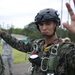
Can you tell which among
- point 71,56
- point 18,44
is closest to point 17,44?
point 18,44

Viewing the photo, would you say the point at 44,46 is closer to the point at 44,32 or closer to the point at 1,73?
the point at 44,32

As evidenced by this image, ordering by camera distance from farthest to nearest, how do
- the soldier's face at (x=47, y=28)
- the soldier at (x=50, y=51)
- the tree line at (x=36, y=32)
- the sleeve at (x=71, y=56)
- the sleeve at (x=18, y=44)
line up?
the tree line at (x=36, y=32)
the sleeve at (x=18, y=44)
the soldier's face at (x=47, y=28)
the soldier at (x=50, y=51)
the sleeve at (x=71, y=56)

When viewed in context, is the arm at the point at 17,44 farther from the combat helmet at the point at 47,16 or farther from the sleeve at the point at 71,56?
the sleeve at the point at 71,56

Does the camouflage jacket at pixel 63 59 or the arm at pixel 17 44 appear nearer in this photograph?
the camouflage jacket at pixel 63 59

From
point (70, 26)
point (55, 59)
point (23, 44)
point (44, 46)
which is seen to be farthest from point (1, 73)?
point (70, 26)

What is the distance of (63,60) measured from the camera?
3539mm

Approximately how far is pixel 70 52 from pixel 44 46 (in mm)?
543

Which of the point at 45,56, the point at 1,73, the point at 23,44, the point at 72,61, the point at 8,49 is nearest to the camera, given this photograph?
the point at 72,61

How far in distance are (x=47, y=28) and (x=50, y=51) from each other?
282mm

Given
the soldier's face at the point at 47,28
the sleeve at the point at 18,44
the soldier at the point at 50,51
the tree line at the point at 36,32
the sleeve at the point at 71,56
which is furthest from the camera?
the tree line at the point at 36,32

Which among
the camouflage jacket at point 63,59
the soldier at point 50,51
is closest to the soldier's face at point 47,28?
the soldier at point 50,51

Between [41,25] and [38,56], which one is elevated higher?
[41,25]

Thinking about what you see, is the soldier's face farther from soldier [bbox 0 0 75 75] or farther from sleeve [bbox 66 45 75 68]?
sleeve [bbox 66 45 75 68]

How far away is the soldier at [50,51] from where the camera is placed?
3504 mm
